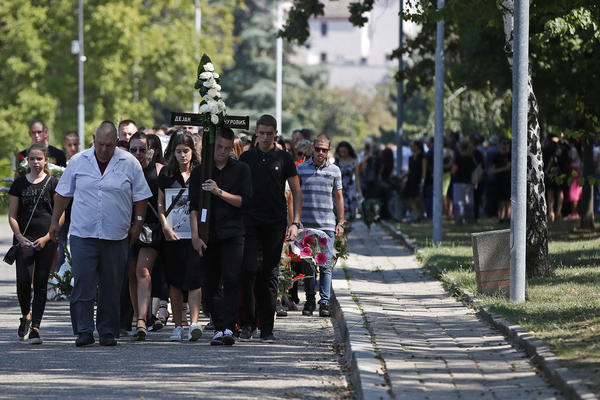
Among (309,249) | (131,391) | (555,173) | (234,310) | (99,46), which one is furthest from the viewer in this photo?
(99,46)

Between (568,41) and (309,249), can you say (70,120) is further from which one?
(309,249)

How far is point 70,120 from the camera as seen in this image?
4659cm

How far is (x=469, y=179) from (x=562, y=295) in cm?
1441

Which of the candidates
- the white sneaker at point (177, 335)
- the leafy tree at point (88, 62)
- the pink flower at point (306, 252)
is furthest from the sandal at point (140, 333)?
the leafy tree at point (88, 62)

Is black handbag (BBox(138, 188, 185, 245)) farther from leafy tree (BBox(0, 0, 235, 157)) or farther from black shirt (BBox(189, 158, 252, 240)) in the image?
leafy tree (BBox(0, 0, 235, 157))

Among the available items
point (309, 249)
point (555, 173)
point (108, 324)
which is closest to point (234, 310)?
point (108, 324)

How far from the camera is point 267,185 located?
11828 millimetres

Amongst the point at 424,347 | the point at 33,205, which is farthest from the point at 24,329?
the point at 424,347

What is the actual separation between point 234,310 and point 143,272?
1.17 metres

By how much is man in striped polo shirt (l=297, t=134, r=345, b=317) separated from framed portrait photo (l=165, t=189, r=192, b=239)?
2234 millimetres

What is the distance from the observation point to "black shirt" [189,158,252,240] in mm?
11336

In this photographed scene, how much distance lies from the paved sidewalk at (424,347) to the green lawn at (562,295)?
0.27 metres

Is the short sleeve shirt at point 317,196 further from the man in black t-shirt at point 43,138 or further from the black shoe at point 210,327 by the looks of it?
the man in black t-shirt at point 43,138

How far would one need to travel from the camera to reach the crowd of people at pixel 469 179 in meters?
27.0
